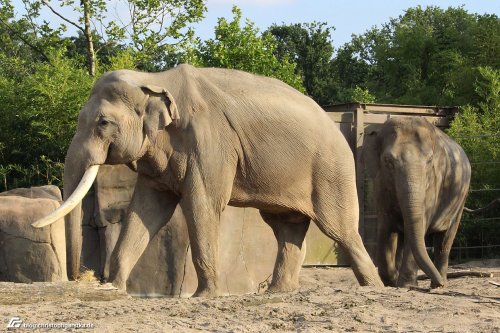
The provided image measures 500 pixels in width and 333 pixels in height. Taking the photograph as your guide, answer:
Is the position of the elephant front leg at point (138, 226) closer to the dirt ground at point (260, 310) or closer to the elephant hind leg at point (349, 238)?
the dirt ground at point (260, 310)

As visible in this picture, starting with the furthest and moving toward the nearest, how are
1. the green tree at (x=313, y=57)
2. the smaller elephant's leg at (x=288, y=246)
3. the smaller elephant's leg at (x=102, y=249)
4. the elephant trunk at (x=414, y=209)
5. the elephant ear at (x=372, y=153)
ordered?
1. the green tree at (x=313, y=57)
2. the elephant ear at (x=372, y=153)
3. the smaller elephant's leg at (x=102, y=249)
4. the elephant trunk at (x=414, y=209)
5. the smaller elephant's leg at (x=288, y=246)

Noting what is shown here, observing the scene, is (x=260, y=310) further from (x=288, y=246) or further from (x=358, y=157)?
(x=358, y=157)

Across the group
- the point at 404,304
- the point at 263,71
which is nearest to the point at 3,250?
the point at 404,304

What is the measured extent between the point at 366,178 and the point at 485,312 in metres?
8.54

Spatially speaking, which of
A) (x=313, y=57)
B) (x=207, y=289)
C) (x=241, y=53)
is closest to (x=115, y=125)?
(x=207, y=289)

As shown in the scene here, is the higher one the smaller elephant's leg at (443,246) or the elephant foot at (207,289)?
the smaller elephant's leg at (443,246)

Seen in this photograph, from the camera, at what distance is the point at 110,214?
1141 cm

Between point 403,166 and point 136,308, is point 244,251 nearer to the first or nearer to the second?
point 403,166

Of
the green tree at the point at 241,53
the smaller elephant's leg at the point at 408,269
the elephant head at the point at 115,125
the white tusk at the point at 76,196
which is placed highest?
the green tree at the point at 241,53

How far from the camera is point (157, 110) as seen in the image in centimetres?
877

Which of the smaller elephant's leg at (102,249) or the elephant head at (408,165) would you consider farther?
Answer: the elephant head at (408,165)

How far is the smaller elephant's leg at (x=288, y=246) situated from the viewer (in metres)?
9.80

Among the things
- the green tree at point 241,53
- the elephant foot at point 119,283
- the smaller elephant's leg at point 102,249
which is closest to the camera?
the elephant foot at point 119,283

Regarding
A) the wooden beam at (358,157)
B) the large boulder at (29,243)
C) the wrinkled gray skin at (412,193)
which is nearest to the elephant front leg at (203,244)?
the large boulder at (29,243)
